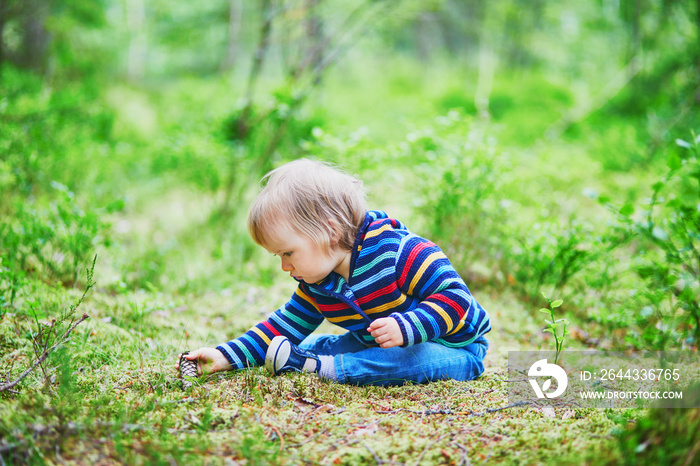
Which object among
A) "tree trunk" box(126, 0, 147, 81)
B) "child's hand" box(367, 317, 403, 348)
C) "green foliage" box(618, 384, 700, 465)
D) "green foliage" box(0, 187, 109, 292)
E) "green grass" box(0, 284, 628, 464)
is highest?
"tree trunk" box(126, 0, 147, 81)

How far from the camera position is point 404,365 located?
6.94 ft

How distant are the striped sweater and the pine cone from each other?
139mm

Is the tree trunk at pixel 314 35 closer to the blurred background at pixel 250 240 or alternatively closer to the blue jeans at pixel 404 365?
the blurred background at pixel 250 240

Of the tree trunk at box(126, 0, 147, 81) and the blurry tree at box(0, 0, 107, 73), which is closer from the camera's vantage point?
the blurry tree at box(0, 0, 107, 73)

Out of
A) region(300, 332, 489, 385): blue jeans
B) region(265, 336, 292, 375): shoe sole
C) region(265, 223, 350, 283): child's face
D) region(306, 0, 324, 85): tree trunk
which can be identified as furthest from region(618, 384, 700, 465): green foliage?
region(306, 0, 324, 85): tree trunk

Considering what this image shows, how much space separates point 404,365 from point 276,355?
580mm

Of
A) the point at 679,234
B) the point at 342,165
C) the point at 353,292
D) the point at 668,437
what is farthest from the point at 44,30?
the point at 668,437

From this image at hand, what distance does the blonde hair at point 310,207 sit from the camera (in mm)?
1950

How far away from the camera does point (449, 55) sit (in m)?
21.6

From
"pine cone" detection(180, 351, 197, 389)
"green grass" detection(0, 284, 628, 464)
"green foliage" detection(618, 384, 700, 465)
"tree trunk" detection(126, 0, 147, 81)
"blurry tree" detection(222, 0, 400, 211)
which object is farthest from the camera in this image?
"tree trunk" detection(126, 0, 147, 81)

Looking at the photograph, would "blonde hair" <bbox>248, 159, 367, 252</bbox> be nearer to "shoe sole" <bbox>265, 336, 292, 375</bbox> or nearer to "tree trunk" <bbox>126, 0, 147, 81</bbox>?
"shoe sole" <bbox>265, 336, 292, 375</bbox>

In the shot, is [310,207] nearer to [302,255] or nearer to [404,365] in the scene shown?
[302,255]

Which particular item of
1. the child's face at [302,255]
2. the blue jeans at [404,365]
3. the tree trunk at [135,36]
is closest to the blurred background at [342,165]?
the blue jeans at [404,365]

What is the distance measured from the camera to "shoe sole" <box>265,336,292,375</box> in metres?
2.04
